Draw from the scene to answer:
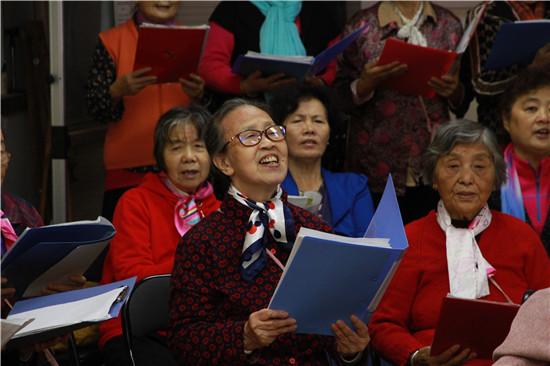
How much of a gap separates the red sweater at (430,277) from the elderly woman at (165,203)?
876 millimetres

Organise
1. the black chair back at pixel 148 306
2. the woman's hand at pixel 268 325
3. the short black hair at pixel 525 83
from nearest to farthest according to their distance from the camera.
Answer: the woman's hand at pixel 268 325 < the black chair back at pixel 148 306 < the short black hair at pixel 525 83

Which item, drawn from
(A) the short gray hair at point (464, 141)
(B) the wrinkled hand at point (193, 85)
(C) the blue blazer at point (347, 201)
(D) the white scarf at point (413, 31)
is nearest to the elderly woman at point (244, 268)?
(A) the short gray hair at point (464, 141)

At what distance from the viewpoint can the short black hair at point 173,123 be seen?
3.71 m

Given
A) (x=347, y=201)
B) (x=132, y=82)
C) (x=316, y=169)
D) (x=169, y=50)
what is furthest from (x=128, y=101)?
(x=347, y=201)

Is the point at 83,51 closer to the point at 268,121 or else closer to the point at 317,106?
the point at 317,106

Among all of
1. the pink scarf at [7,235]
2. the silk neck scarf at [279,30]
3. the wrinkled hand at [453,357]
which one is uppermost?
the silk neck scarf at [279,30]

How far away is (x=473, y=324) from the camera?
2.74 meters

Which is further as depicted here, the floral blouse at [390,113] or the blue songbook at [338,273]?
the floral blouse at [390,113]

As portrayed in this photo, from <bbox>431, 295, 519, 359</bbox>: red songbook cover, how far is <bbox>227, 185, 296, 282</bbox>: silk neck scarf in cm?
51

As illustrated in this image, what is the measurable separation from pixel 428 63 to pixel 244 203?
1434mm

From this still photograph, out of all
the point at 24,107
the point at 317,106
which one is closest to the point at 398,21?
the point at 317,106

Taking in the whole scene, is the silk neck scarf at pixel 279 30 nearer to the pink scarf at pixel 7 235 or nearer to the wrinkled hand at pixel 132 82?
the wrinkled hand at pixel 132 82

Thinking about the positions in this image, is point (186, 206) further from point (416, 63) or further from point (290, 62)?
point (416, 63)

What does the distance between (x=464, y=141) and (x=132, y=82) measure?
4.63 feet
